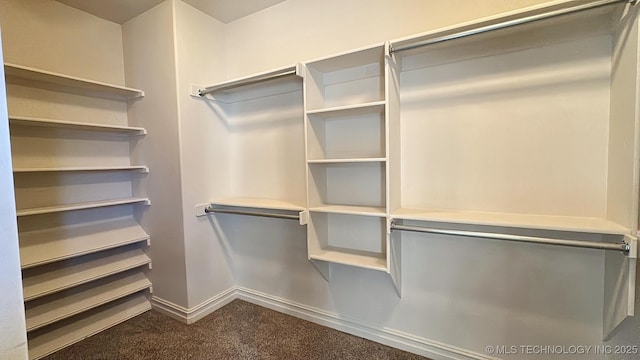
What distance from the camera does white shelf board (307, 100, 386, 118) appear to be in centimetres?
167

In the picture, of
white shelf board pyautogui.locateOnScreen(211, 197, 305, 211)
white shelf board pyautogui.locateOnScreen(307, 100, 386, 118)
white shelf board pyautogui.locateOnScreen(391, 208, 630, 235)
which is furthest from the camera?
white shelf board pyautogui.locateOnScreen(211, 197, 305, 211)

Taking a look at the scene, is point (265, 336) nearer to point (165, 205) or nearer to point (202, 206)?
point (202, 206)

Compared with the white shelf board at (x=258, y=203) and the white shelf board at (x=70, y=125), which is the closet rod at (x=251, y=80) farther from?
the white shelf board at (x=258, y=203)

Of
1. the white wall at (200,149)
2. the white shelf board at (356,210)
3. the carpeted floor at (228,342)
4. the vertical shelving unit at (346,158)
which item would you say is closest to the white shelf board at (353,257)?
the vertical shelving unit at (346,158)

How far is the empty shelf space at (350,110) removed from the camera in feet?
5.50

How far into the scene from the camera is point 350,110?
70.9 inches

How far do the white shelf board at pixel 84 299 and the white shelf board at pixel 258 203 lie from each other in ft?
3.34

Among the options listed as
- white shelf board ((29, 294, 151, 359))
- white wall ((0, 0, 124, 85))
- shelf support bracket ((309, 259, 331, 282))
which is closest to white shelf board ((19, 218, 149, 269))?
white shelf board ((29, 294, 151, 359))

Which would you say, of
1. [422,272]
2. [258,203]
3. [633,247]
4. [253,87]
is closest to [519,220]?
[633,247]

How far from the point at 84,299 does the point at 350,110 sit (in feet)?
8.21

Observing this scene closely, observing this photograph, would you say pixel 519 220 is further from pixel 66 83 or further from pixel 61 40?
pixel 61 40

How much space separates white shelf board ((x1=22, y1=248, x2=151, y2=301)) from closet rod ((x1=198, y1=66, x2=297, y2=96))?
5.23 feet

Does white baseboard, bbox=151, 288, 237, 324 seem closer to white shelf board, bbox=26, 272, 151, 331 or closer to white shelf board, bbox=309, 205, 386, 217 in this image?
white shelf board, bbox=26, 272, 151, 331

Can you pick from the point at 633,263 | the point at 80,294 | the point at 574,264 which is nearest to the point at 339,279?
the point at 574,264
